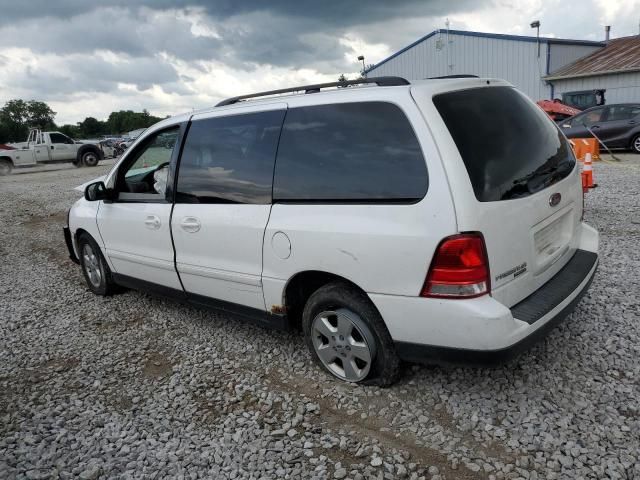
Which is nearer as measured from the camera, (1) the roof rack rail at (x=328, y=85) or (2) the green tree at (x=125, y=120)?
(1) the roof rack rail at (x=328, y=85)

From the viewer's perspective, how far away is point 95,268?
5.23 m

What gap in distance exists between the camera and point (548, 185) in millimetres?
2926

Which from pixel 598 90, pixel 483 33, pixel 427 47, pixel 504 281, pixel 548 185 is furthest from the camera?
pixel 427 47

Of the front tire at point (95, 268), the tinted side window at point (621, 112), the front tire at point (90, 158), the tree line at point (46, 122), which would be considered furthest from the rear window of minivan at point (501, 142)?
the tree line at point (46, 122)

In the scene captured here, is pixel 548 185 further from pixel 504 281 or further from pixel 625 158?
pixel 625 158

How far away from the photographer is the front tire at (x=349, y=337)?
2.90m

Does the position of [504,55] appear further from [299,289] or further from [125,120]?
[125,120]

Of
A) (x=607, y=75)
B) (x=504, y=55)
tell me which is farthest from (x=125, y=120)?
(x=607, y=75)

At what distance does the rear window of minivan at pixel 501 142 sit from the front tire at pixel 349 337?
911 millimetres

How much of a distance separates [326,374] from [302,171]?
132cm

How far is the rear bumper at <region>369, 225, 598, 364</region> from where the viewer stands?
2512mm

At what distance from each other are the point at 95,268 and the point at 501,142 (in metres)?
4.17

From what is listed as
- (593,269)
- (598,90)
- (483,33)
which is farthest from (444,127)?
(483,33)

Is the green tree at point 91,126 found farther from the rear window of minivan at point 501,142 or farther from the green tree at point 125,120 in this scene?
the rear window of minivan at point 501,142
